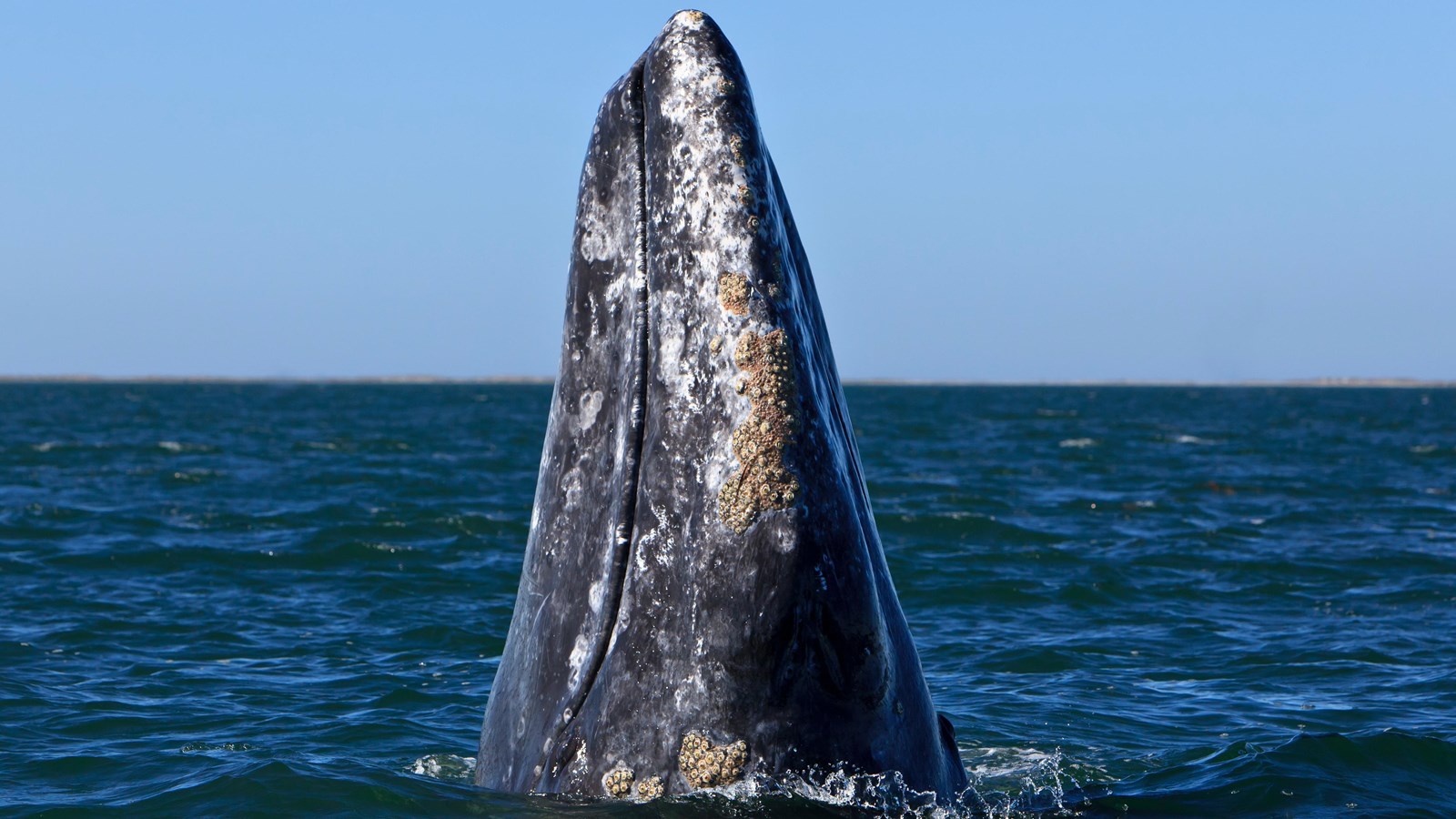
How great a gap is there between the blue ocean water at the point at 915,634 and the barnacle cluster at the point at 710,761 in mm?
54

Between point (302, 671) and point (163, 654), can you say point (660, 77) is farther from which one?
point (163, 654)

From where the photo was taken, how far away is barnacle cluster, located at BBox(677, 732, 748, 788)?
390 cm

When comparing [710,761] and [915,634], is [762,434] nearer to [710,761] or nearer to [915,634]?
[710,761]

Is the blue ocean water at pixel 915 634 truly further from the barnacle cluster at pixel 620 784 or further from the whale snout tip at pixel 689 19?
the whale snout tip at pixel 689 19

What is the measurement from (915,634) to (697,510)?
7.05 m

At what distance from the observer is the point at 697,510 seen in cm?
397

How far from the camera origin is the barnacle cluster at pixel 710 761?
3.90 m

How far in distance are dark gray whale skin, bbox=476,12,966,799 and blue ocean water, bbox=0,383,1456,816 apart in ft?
0.68

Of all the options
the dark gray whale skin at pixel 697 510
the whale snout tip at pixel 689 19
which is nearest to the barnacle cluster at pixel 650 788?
the dark gray whale skin at pixel 697 510

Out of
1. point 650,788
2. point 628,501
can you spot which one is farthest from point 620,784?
point 628,501

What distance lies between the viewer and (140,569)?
45.0 ft

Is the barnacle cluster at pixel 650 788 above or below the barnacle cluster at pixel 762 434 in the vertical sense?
below

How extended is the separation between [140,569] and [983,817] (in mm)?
10961

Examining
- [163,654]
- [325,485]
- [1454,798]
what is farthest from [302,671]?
[325,485]
